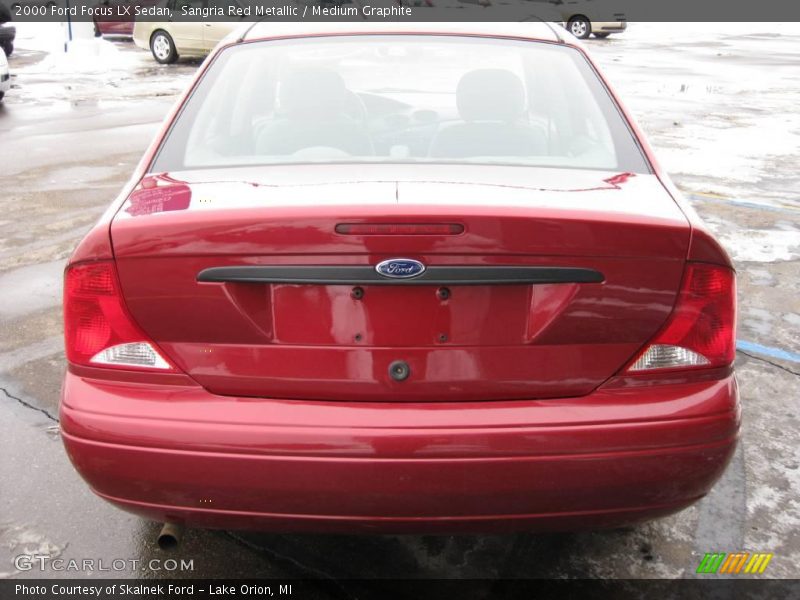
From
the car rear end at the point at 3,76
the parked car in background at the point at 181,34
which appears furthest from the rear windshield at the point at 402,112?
the parked car in background at the point at 181,34

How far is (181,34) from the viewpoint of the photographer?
19.5m

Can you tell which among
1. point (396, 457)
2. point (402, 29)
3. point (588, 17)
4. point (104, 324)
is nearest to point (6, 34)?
point (402, 29)

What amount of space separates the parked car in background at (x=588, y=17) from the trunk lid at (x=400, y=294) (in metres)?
28.5

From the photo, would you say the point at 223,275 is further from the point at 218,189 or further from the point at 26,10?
the point at 26,10

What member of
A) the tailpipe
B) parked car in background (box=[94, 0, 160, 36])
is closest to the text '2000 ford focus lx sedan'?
the tailpipe

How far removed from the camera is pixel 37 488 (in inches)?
123

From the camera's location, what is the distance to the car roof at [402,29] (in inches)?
131

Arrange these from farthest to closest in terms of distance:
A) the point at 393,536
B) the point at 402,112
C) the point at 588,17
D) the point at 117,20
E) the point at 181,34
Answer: the point at 588,17 < the point at 117,20 < the point at 181,34 < the point at 402,112 < the point at 393,536

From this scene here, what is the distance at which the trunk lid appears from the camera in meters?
2.07

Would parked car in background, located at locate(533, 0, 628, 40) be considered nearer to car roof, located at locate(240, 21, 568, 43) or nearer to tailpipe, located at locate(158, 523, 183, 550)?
car roof, located at locate(240, 21, 568, 43)

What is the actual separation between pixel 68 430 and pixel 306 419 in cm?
65

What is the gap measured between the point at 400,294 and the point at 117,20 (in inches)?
992

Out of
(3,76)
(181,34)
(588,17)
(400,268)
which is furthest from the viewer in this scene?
(588,17)

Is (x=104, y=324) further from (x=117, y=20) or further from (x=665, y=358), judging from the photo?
(x=117, y=20)
